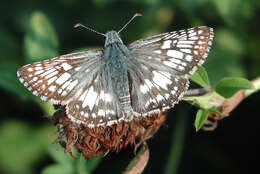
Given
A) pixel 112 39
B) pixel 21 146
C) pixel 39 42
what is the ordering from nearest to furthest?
pixel 112 39 → pixel 39 42 → pixel 21 146

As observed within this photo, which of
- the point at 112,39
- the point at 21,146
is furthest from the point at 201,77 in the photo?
the point at 21,146

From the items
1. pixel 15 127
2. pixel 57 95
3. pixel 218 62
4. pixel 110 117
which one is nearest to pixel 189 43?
pixel 110 117

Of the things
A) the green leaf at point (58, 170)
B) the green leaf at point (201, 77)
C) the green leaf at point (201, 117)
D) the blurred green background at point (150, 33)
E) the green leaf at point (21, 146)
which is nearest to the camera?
the green leaf at point (201, 117)

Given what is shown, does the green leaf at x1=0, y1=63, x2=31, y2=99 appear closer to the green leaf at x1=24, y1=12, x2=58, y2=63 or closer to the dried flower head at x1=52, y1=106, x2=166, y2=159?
the green leaf at x1=24, y1=12, x2=58, y2=63

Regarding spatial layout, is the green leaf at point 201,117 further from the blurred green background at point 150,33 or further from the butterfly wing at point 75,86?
the blurred green background at point 150,33

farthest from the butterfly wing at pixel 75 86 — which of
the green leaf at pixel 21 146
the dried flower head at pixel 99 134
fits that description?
the green leaf at pixel 21 146

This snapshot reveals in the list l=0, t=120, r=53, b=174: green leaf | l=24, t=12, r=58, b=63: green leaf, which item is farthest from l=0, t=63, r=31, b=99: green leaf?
l=0, t=120, r=53, b=174: green leaf

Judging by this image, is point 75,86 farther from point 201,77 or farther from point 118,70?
point 201,77
